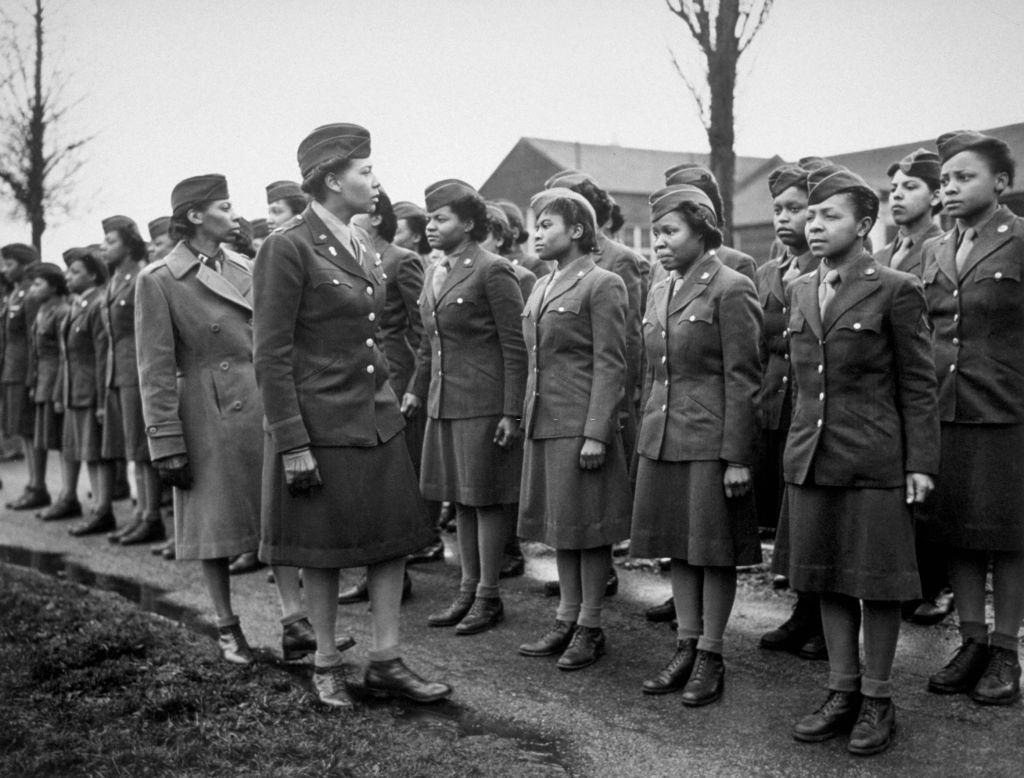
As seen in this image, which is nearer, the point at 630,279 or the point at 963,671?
the point at 963,671

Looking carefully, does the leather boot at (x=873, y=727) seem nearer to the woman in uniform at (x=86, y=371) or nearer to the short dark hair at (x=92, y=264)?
the woman in uniform at (x=86, y=371)

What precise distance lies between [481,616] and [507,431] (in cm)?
104

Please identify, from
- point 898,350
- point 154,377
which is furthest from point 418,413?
point 898,350

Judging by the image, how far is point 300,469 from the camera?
4.49m

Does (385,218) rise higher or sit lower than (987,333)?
higher

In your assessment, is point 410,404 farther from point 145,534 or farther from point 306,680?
point 145,534

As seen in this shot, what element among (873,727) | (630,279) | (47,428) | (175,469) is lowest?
(873,727)

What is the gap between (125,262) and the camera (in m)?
8.86

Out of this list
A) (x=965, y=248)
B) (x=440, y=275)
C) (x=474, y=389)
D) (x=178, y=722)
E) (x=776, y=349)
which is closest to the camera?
(x=178, y=722)

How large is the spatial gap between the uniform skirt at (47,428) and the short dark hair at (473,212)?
627cm

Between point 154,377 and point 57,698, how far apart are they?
1.59 meters

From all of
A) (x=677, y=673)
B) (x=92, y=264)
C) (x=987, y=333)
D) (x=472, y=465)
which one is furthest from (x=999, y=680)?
(x=92, y=264)

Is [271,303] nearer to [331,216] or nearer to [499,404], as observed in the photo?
[331,216]

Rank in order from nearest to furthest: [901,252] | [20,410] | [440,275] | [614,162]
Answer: [901,252], [440,275], [20,410], [614,162]
